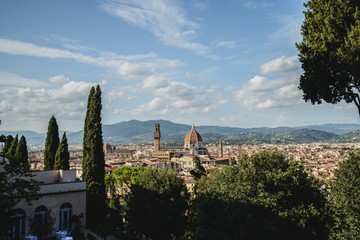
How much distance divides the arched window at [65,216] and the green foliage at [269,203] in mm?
6287

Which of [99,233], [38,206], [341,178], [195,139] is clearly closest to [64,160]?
[38,206]

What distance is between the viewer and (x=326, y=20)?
24.4 feet

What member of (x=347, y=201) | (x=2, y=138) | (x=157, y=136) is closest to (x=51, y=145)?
(x=2, y=138)

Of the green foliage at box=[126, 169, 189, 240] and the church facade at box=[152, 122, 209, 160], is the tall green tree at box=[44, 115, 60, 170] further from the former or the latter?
the church facade at box=[152, 122, 209, 160]

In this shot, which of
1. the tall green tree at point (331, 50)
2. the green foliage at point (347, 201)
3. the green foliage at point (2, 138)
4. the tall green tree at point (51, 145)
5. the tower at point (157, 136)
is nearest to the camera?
the green foliage at point (2, 138)

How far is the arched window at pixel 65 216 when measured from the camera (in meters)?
12.8

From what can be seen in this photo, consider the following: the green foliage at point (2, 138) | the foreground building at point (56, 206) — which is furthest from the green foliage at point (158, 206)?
the green foliage at point (2, 138)

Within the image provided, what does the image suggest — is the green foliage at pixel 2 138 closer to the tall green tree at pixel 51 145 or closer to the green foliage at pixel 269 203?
the green foliage at pixel 269 203

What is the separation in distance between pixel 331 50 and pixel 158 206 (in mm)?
10236

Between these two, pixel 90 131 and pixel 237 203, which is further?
pixel 90 131

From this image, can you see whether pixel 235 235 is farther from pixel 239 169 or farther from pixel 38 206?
pixel 38 206

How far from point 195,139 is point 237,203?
101 m

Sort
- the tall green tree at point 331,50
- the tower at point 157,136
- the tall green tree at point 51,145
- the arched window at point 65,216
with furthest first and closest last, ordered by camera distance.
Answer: the tower at point 157,136 < the tall green tree at point 51,145 < the arched window at point 65,216 < the tall green tree at point 331,50

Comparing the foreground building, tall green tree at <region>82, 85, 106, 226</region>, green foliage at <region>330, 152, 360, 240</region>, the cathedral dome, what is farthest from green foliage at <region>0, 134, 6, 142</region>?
the cathedral dome
